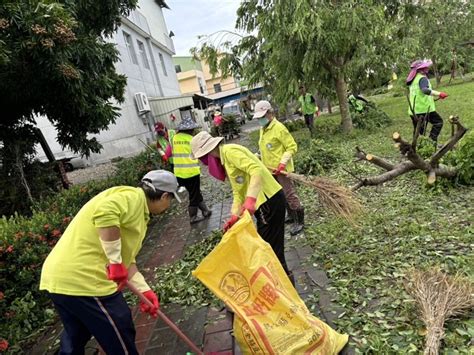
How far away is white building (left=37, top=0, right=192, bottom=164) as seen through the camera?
1548 cm

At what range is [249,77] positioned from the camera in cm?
1459

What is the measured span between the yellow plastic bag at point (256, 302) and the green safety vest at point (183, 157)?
4088 millimetres

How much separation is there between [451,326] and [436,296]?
0.20 meters

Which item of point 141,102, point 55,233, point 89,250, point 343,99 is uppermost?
point 141,102

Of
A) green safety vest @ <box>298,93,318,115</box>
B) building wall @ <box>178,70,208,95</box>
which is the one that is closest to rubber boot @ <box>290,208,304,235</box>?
green safety vest @ <box>298,93,318,115</box>

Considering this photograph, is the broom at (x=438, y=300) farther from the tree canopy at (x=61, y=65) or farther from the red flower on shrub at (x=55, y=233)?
the tree canopy at (x=61, y=65)

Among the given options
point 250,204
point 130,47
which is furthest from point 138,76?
point 250,204

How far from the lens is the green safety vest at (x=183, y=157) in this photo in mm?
6301

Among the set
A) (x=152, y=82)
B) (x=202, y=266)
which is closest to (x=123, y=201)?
(x=202, y=266)

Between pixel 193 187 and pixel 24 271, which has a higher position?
pixel 24 271

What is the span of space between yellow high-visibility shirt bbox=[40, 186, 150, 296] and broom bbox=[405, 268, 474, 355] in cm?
196

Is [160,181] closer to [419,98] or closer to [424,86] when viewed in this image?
[424,86]

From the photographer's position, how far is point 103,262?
86.5 inches

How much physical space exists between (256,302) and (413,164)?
3.48 metres
